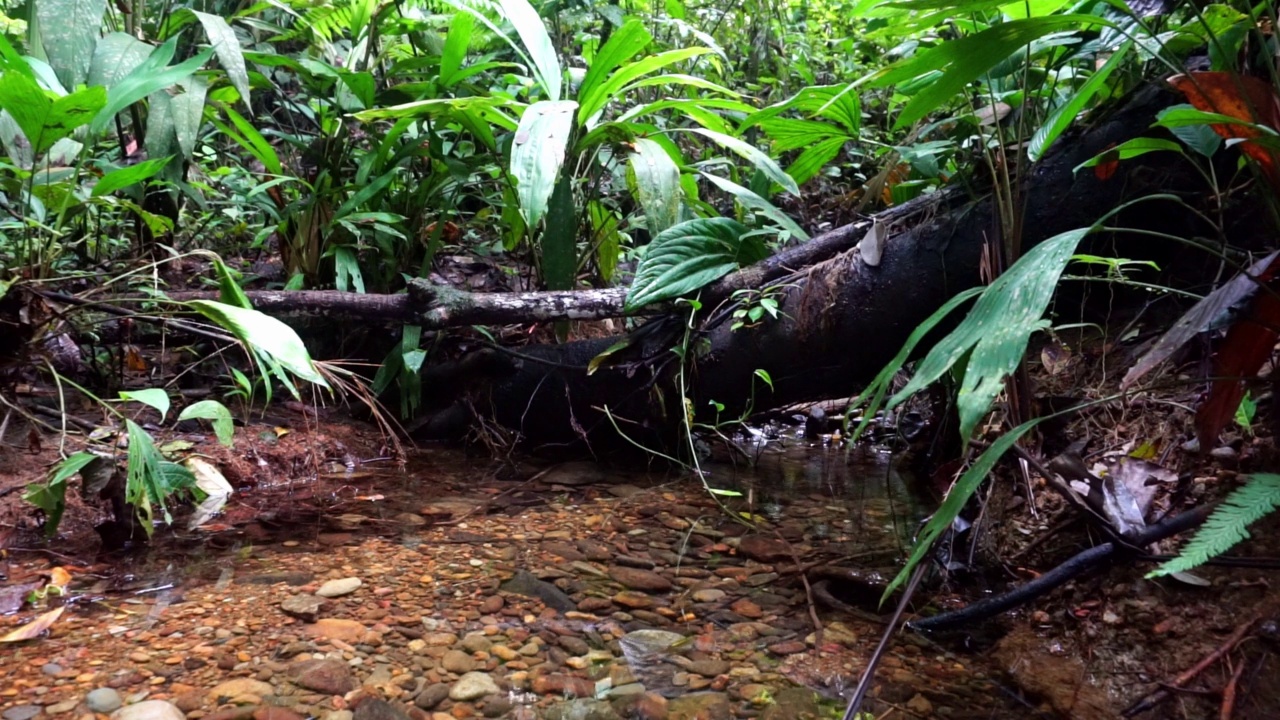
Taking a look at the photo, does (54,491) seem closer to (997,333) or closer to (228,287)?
(228,287)

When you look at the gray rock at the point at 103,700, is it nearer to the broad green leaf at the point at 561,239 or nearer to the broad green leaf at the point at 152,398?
the broad green leaf at the point at 152,398

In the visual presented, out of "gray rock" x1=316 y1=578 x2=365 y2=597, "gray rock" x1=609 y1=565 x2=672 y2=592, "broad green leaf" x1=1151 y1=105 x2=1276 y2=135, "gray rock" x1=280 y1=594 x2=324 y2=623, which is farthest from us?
"gray rock" x1=609 y1=565 x2=672 y2=592

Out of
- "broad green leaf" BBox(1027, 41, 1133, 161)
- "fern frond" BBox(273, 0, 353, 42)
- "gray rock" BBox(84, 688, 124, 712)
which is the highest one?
"fern frond" BBox(273, 0, 353, 42)

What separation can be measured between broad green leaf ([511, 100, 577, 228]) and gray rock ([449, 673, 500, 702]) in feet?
4.06

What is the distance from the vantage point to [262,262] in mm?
3465

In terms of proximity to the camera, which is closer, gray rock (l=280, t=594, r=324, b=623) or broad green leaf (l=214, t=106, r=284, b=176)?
gray rock (l=280, t=594, r=324, b=623)

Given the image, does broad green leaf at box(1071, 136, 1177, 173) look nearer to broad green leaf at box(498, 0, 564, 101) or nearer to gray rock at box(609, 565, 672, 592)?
gray rock at box(609, 565, 672, 592)

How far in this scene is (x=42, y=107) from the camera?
168 cm

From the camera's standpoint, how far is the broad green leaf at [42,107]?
162cm

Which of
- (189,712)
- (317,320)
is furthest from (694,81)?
(189,712)

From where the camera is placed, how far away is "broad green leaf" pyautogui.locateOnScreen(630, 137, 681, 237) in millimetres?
2506

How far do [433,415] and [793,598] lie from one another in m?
1.65

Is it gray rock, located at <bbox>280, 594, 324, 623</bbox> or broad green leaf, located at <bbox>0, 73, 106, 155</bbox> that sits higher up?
broad green leaf, located at <bbox>0, 73, 106, 155</bbox>

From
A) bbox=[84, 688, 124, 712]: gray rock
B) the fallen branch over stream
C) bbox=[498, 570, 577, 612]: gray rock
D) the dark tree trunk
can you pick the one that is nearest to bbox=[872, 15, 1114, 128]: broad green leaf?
the dark tree trunk
